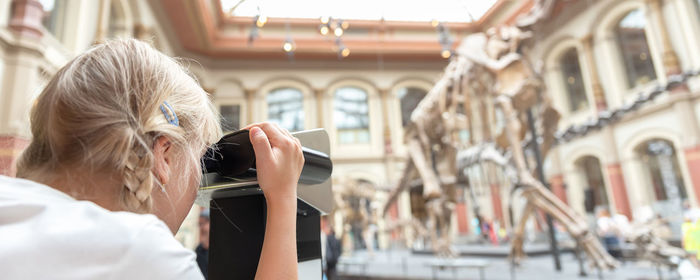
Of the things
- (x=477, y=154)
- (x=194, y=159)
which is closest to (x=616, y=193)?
(x=477, y=154)

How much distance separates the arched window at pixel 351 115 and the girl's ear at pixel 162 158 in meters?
16.0

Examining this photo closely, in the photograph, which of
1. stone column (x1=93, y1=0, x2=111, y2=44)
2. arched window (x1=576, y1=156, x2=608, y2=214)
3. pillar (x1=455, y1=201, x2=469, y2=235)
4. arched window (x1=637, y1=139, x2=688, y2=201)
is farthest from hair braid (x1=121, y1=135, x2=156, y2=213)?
pillar (x1=455, y1=201, x2=469, y2=235)

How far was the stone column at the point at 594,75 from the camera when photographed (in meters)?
12.2

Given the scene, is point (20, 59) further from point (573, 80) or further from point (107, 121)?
point (573, 80)

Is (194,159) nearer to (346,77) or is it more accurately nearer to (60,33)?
(60,33)

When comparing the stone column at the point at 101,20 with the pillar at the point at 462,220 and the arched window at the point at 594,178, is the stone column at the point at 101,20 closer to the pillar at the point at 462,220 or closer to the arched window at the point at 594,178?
the pillar at the point at 462,220

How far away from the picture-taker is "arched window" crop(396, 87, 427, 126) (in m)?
17.5

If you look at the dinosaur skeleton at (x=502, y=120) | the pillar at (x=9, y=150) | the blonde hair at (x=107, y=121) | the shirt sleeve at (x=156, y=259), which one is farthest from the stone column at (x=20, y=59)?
the shirt sleeve at (x=156, y=259)

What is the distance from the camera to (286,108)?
1673cm

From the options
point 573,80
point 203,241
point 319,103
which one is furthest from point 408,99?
point 203,241

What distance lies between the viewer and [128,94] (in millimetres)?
483

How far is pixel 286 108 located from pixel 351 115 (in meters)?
2.84

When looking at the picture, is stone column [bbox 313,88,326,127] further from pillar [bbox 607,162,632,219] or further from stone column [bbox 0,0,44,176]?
stone column [bbox 0,0,44,176]

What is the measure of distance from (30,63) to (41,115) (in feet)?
21.0
